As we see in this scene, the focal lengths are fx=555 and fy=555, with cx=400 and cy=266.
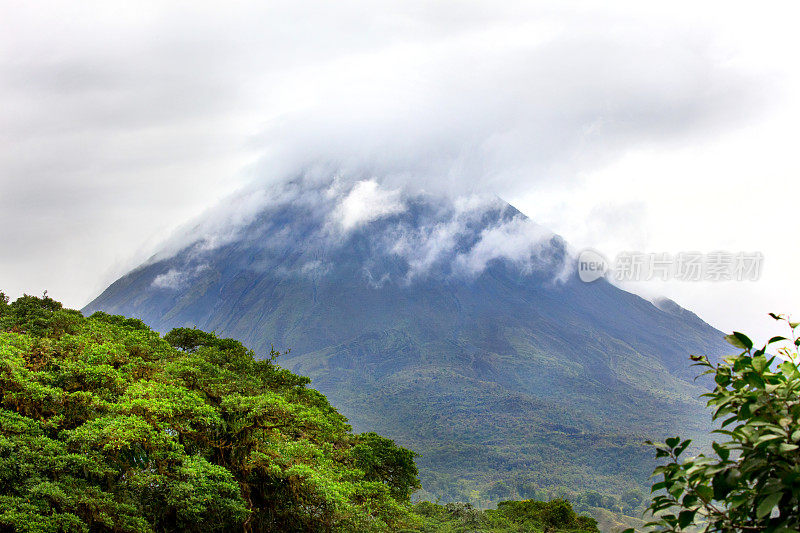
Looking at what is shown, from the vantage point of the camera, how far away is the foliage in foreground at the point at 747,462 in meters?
2.46

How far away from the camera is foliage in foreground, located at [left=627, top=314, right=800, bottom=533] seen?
2.46 meters

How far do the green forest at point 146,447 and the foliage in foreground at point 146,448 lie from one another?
3 cm

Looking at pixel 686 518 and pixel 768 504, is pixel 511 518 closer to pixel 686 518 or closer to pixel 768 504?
pixel 686 518

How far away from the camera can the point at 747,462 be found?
8.45 feet

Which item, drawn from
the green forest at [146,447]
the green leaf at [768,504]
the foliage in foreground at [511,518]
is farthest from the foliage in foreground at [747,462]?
the foliage in foreground at [511,518]

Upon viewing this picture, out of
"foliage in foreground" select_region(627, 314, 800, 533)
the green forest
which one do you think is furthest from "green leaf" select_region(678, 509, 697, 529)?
the green forest

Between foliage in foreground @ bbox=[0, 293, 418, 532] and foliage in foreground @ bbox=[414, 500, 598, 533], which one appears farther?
foliage in foreground @ bbox=[414, 500, 598, 533]

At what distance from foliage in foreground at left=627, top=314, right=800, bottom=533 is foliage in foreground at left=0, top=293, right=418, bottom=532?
9164mm

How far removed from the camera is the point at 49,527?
8477mm

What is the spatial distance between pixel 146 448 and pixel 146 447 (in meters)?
0.09

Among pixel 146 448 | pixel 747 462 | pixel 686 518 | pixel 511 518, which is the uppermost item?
pixel 146 448

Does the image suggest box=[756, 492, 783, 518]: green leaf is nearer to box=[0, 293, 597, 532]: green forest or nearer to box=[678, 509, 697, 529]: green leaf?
box=[678, 509, 697, 529]: green leaf

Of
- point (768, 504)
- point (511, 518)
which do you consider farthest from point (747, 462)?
point (511, 518)

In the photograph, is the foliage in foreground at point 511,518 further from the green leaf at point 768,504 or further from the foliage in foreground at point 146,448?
the green leaf at point 768,504
